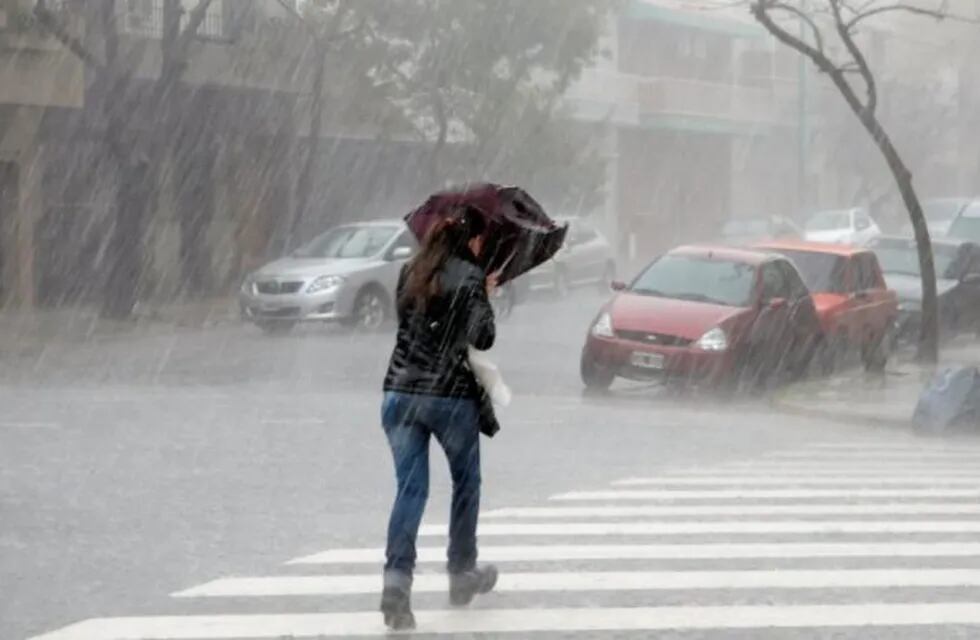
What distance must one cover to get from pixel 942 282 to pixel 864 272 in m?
4.51

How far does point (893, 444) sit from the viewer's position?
54.9 feet

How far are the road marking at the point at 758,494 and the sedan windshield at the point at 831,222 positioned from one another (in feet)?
125

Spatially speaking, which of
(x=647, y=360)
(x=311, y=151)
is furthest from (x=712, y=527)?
(x=311, y=151)

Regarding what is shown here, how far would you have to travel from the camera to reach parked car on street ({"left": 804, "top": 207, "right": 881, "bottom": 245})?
4906 centimetres

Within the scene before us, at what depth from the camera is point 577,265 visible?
128 ft

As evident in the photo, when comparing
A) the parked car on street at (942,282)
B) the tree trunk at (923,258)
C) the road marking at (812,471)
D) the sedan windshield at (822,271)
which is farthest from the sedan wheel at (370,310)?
the road marking at (812,471)

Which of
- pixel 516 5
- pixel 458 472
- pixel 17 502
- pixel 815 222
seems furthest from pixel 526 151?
pixel 458 472

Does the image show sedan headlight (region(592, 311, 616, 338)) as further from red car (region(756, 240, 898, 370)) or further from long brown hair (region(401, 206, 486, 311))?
long brown hair (region(401, 206, 486, 311))

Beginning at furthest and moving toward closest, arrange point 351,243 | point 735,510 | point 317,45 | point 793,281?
point 317,45, point 351,243, point 793,281, point 735,510

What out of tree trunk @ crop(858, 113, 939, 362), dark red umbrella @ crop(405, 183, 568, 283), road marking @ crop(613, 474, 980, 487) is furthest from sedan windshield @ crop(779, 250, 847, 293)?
dark red umbrella @ crop(405, 183, 568, 283)

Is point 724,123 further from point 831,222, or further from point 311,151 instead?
point 311,151

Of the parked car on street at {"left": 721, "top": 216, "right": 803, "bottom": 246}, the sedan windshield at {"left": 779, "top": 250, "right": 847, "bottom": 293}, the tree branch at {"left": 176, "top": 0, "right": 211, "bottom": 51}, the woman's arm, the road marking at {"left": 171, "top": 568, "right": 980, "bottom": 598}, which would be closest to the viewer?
the woman's arm

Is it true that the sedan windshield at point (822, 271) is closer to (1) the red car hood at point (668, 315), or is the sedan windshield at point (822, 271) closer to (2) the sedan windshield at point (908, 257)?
(1) the red car hood at point (668, 315)

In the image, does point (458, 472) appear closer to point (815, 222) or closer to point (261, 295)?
point (261, 295)
